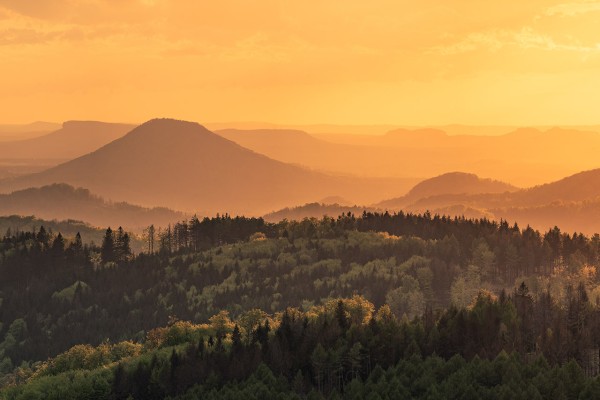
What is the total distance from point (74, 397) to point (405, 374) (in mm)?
72800

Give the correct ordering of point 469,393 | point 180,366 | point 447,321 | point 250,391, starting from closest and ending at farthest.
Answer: point 469,393 → point 250,391 → point 180,366 → point 447,321

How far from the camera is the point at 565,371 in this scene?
154 metres

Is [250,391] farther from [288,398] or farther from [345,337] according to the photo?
[345,337]

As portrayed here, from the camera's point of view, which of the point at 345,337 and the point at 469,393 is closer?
the point at 469,393

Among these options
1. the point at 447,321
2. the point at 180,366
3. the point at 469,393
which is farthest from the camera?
the point at 447,321

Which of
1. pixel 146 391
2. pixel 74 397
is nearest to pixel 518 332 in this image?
pixel 146 391

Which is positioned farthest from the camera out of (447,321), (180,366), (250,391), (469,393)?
(447,321)

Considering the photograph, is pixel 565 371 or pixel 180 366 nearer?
pixel 565 371

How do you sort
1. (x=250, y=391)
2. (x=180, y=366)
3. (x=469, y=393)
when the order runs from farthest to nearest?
(x=180, y=366) < (x=250, y=391) < (x=469, y=393)

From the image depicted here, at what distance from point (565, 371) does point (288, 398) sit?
1877 inches

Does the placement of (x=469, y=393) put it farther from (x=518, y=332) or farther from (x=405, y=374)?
(x=518, y=332)

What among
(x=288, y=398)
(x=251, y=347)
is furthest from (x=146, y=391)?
(x=288, y=398)

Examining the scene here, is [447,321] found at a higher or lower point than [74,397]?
higher

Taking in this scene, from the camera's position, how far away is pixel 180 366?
18662 centimetres
